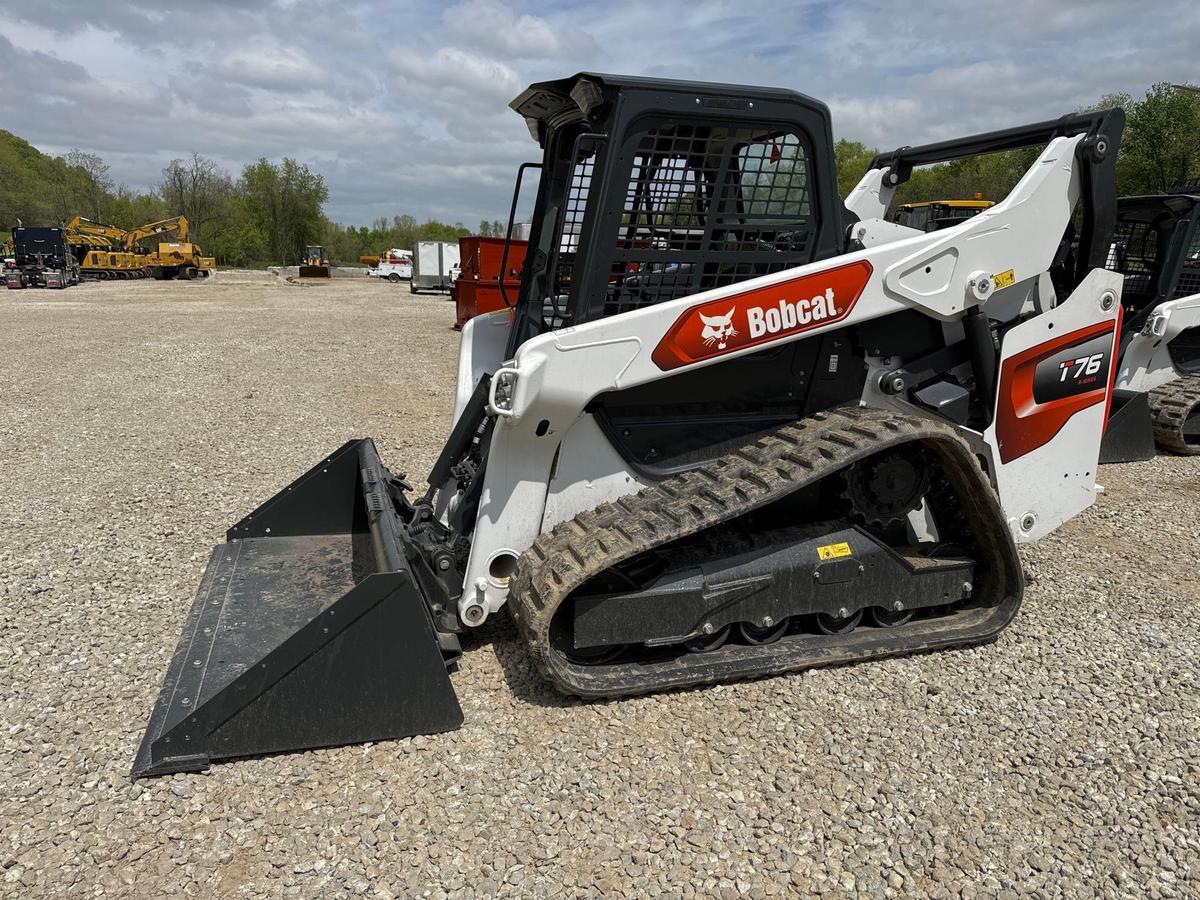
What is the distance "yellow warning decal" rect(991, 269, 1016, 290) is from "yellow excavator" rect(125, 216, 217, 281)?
42.6 metres

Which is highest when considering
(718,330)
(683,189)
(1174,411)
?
(683,189)

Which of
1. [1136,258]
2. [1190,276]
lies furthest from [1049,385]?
[1190,276]

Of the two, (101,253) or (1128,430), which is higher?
(101,253)

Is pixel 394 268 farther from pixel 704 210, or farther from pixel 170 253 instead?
pixel 704 210

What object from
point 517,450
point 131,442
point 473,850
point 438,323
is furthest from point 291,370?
point 473,850

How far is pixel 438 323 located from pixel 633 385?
59.3 ft

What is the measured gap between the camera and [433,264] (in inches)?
1359

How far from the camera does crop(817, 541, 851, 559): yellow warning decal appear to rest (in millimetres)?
3677

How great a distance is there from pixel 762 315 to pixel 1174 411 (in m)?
6.23

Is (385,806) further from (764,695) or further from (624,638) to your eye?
(764,695)

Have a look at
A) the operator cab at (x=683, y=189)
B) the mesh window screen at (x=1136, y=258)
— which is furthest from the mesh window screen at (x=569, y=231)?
the mesh window screen at (x=1136, y=258)

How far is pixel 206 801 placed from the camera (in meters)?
2.85

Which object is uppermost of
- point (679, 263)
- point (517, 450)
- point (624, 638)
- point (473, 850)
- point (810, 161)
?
point (810, 161)

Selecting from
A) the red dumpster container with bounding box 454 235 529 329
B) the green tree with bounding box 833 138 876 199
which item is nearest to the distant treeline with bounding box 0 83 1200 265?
the green tree with bounding box 833 138 876 199
